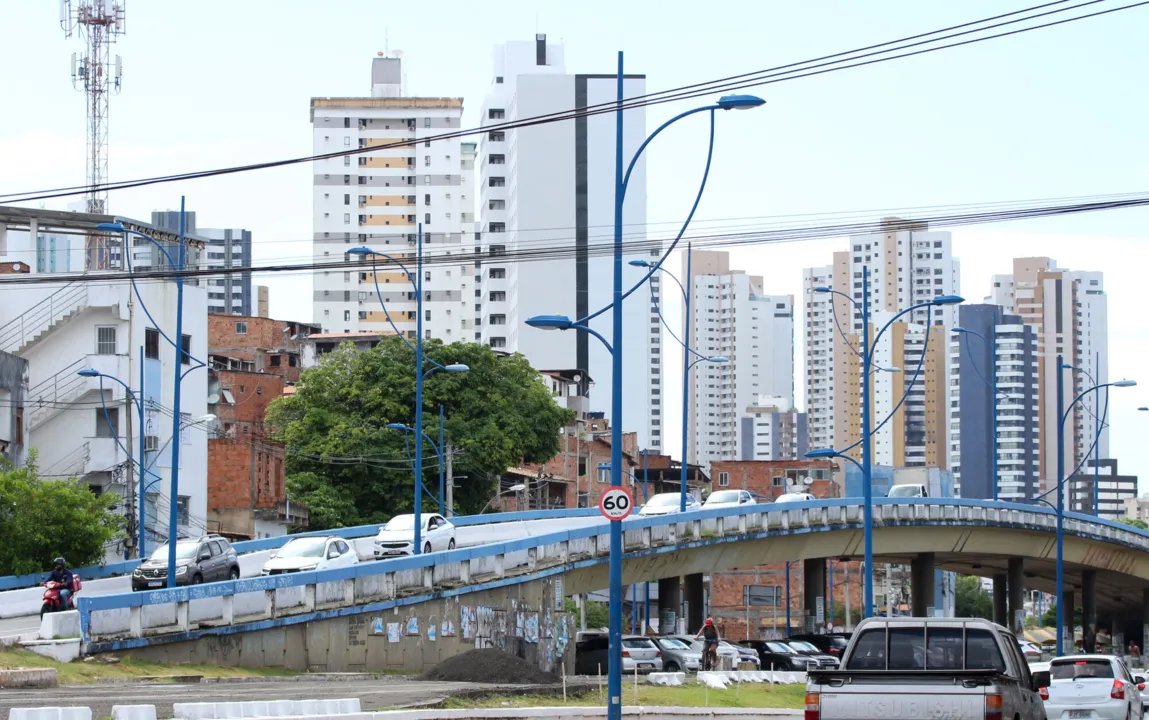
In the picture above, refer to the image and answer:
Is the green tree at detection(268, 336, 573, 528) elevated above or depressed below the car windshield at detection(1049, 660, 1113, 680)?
above

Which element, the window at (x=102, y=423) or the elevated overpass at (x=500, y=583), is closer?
the elevated overpass at (x=500, y=583)

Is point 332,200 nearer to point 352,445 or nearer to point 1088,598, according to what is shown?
point 352,445

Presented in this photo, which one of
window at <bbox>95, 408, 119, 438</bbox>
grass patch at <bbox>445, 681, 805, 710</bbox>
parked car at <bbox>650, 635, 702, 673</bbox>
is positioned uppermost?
window at <bbox>95, 408, 119, 438</bbox>

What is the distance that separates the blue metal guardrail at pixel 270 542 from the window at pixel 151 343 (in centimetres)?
1075

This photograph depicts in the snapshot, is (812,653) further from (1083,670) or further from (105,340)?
(105,340)

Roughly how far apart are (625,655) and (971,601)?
115966mm

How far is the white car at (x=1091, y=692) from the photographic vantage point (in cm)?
2594

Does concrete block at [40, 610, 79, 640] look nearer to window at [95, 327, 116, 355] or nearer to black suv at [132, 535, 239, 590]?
black suv at [132, 535, 239, 590]

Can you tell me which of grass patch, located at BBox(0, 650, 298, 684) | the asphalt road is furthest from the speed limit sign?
grass patch, located at BBox(0, 650, 298, 684)

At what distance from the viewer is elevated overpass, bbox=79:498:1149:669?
36.4 metres

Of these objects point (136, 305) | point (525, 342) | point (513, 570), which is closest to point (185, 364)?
point (136, 305)

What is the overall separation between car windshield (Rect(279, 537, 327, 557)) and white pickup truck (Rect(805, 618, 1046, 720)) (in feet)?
95.0

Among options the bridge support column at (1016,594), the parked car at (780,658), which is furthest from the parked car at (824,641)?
the bridge support column at (1016,594)

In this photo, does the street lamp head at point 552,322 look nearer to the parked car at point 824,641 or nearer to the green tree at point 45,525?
the green tree at point 45,525
